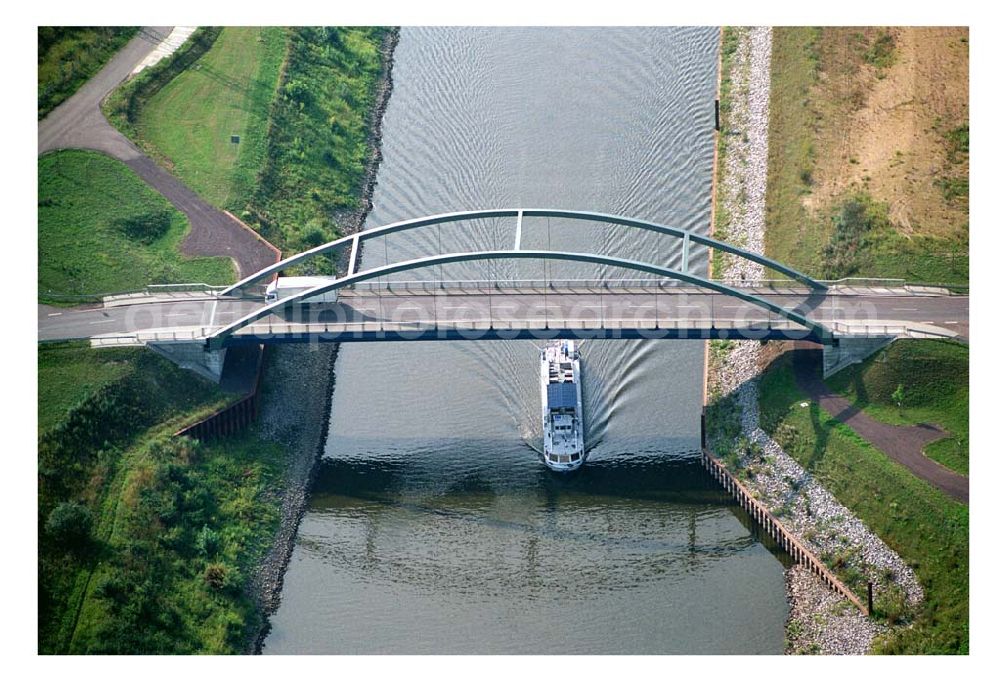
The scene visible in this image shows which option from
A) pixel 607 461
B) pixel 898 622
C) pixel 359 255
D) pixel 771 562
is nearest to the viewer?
pixel 898 622

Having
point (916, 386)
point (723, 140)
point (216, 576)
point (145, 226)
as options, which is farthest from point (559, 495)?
point (723, 140)

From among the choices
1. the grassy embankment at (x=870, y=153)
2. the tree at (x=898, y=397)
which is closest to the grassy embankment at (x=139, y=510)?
the tree at (x=898, y=397)

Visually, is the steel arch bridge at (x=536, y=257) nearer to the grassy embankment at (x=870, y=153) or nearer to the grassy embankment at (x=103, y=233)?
the grassy embankment at (x=870, y=153)

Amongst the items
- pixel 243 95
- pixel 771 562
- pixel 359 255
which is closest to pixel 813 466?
pixel 771 562

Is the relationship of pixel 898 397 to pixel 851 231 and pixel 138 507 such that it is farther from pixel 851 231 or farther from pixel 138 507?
pixel 138 507

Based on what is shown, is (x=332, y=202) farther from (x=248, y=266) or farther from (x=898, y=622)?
(x=898, y=622)

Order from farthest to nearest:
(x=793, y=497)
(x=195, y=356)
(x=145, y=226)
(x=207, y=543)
Answer: (x=145, y=226), (x=195, y=356), (x=793, y=497), (x=207, y=543)

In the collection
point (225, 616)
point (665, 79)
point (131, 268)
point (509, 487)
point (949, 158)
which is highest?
point (665, 79)
